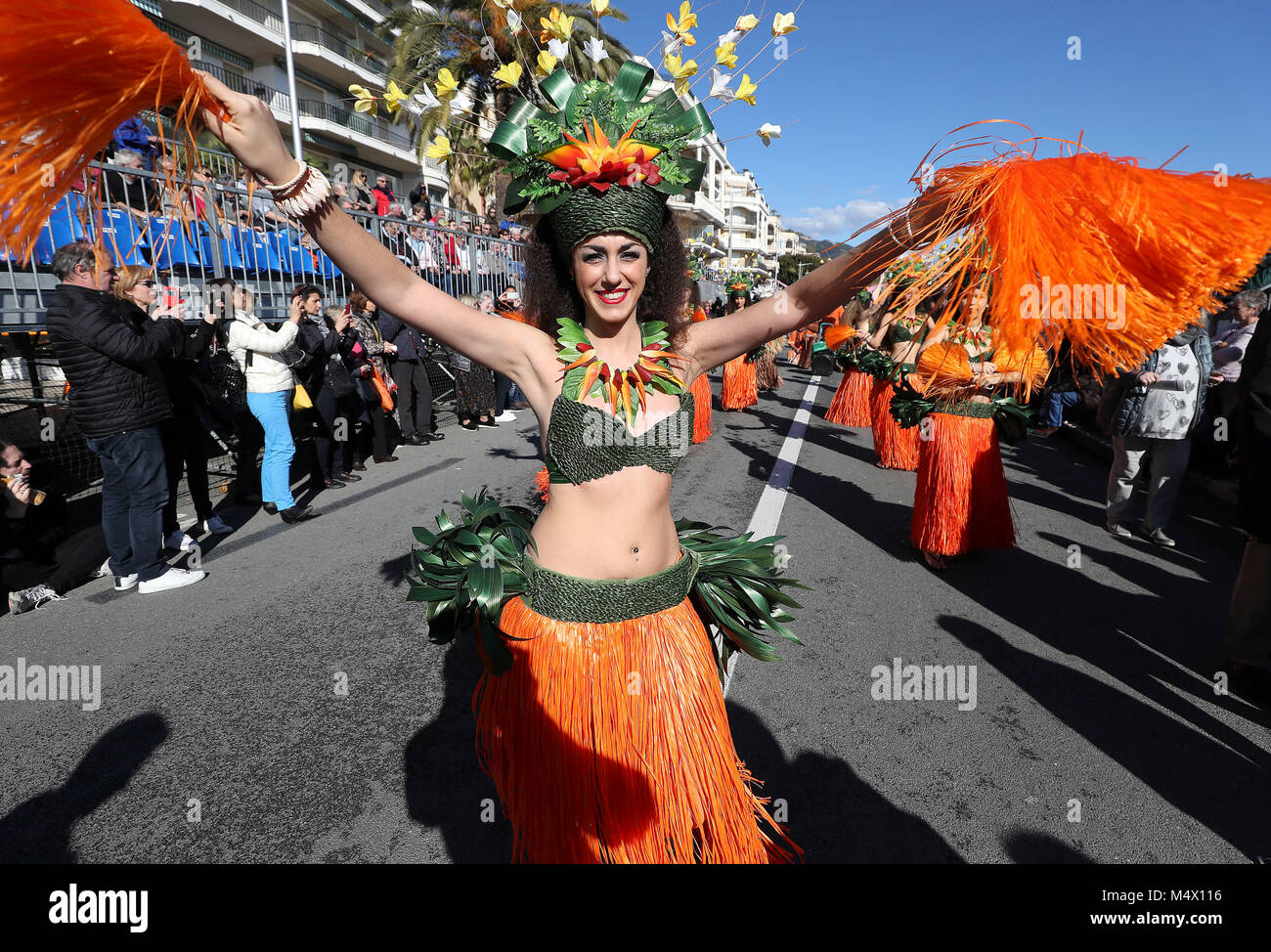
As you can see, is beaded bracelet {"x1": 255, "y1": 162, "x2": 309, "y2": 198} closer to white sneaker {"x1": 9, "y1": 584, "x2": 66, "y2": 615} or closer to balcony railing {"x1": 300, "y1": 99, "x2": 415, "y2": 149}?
white sneaker {"x1": 9, "y1": 584, "x2": 66, "y2": 615}

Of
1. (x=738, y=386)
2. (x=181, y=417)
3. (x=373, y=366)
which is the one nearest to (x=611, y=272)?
(x=181, y=417)

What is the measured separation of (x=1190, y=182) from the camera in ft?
4.75

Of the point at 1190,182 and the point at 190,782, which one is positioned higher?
the point at 1190,182

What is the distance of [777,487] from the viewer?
7004mm

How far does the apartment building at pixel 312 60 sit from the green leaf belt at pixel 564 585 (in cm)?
2675

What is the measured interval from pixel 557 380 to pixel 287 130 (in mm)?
35236

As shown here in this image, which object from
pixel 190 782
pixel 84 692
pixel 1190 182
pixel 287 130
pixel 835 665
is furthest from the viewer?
pixel 287 130

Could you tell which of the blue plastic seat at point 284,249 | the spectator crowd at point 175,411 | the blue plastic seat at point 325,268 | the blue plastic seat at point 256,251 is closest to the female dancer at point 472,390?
the spectator crowd at point 175,411

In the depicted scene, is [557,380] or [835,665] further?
[835,665]

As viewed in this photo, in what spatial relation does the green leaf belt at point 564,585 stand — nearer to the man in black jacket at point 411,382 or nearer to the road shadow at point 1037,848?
the road shadow at point 1037,848

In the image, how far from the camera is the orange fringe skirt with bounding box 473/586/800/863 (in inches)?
72.1
